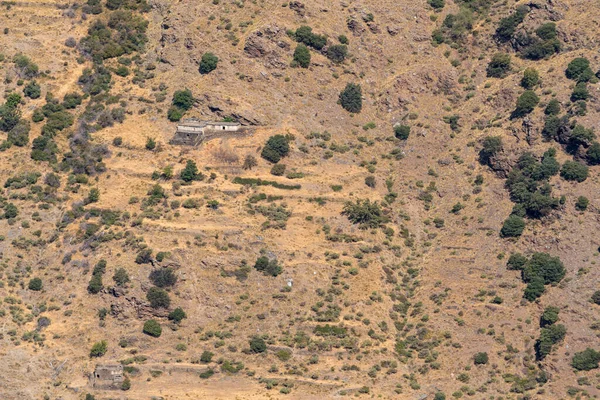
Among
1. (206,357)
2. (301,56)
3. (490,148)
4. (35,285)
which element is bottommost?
(35,285)

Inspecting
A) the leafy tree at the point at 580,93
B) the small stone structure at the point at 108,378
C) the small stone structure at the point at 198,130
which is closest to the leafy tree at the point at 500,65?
the leafy tree at the point at 580,93

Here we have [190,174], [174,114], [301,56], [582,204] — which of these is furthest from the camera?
[301,56]

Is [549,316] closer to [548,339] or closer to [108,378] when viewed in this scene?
[548,339]

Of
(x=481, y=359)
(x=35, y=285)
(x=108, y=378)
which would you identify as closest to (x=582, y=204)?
(x=481, y=359)

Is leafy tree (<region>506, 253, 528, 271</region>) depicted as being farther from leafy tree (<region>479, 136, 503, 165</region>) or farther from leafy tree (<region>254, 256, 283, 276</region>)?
leafy tree (<region>254, 256, 283, 276</region>)

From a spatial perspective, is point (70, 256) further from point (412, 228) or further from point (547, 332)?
point (547, 332)

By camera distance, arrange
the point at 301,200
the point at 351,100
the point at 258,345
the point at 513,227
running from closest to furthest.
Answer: the point at 258,345
the point at 513,227
the point at 301,200
the point at 351,100

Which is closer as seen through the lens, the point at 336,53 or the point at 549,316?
the point at 549,316
